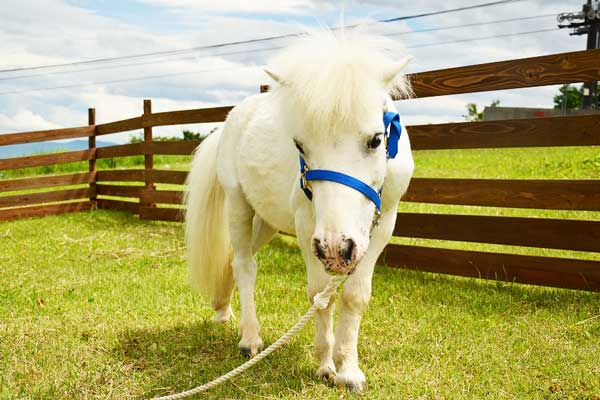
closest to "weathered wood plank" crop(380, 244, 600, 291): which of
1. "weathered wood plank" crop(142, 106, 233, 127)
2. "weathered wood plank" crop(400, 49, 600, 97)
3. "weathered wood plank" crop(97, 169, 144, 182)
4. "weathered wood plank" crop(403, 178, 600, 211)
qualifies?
"weathered wood plank" crop(403, 178, 600, 211)

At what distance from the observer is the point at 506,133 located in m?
5.26

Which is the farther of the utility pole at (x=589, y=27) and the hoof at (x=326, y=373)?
the utility pole at (x=589, y=27)

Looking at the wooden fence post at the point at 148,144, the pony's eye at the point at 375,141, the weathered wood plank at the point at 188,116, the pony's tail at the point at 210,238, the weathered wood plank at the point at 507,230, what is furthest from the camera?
the wooden fence post at the point at 148,144

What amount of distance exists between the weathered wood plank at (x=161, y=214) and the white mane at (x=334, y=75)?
6.97 m

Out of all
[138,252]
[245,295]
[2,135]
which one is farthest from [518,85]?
[2,135]

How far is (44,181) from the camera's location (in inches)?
478

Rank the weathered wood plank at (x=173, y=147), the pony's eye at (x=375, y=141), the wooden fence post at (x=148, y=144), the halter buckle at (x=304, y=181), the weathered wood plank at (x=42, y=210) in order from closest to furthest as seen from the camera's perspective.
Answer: the pony's eye at (x=375, y=141)
the halter buckle at (x=304, y=181)
the weathered wood plank at (x=173, y=147)
the wooden fence post at (x=148, y=144)
the weathered wood plank at (x=42, y=210)

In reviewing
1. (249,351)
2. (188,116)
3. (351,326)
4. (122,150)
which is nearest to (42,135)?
(122,150)

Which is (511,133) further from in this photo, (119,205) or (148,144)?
(119,205)

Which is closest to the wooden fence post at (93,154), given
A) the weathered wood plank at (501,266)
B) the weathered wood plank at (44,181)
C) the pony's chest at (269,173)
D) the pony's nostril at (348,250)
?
the weathered wood plank at (44,181)

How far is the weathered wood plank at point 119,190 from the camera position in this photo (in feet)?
37.0

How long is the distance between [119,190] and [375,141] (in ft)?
33.4

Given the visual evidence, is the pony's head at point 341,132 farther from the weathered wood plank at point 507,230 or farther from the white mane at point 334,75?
the weathered wood plank at point 507,230

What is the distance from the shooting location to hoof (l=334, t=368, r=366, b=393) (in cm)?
297
